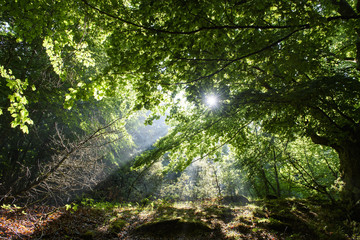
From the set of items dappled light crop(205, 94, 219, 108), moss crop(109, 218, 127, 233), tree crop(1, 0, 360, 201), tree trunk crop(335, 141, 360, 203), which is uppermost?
tree crop(1, 0, 360, 201)

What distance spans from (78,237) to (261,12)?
625 centimetres

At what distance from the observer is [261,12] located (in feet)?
8.38

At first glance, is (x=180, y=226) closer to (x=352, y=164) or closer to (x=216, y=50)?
(x=216, y=50)

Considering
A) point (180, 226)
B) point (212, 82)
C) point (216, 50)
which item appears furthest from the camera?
point (180, 226)

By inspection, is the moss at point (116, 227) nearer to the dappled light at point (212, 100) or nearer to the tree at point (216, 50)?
the tree at point (216, 50)

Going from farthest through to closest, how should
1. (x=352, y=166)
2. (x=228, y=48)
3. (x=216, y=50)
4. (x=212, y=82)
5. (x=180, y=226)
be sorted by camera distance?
1. (x=352, y=166)
2. (x=180, y=226)
3. (x=212, y=82)
4. (x=228, y=48)
5. (x=216, y=50)

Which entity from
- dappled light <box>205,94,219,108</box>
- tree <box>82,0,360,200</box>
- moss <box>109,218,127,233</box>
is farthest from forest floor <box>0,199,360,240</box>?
dappled light <box>205,94,219,108</box>

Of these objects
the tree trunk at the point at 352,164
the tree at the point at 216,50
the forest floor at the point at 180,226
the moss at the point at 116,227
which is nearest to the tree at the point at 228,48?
the tree at the point at 216,50

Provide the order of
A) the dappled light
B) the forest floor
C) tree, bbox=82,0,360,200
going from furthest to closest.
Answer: the dappled light → the forest floor → tree, bbox=82,0,360,200

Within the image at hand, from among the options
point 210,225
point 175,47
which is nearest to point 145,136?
point 210,225

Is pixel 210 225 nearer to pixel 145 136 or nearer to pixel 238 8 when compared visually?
pixel 238 8

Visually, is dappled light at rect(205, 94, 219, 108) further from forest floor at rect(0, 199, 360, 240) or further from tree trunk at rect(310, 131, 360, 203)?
tree trunk at rect(310, 131, 360, 203)

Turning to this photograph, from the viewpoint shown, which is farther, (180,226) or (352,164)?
(352,164)

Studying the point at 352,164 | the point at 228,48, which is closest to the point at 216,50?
the point at 228,48
